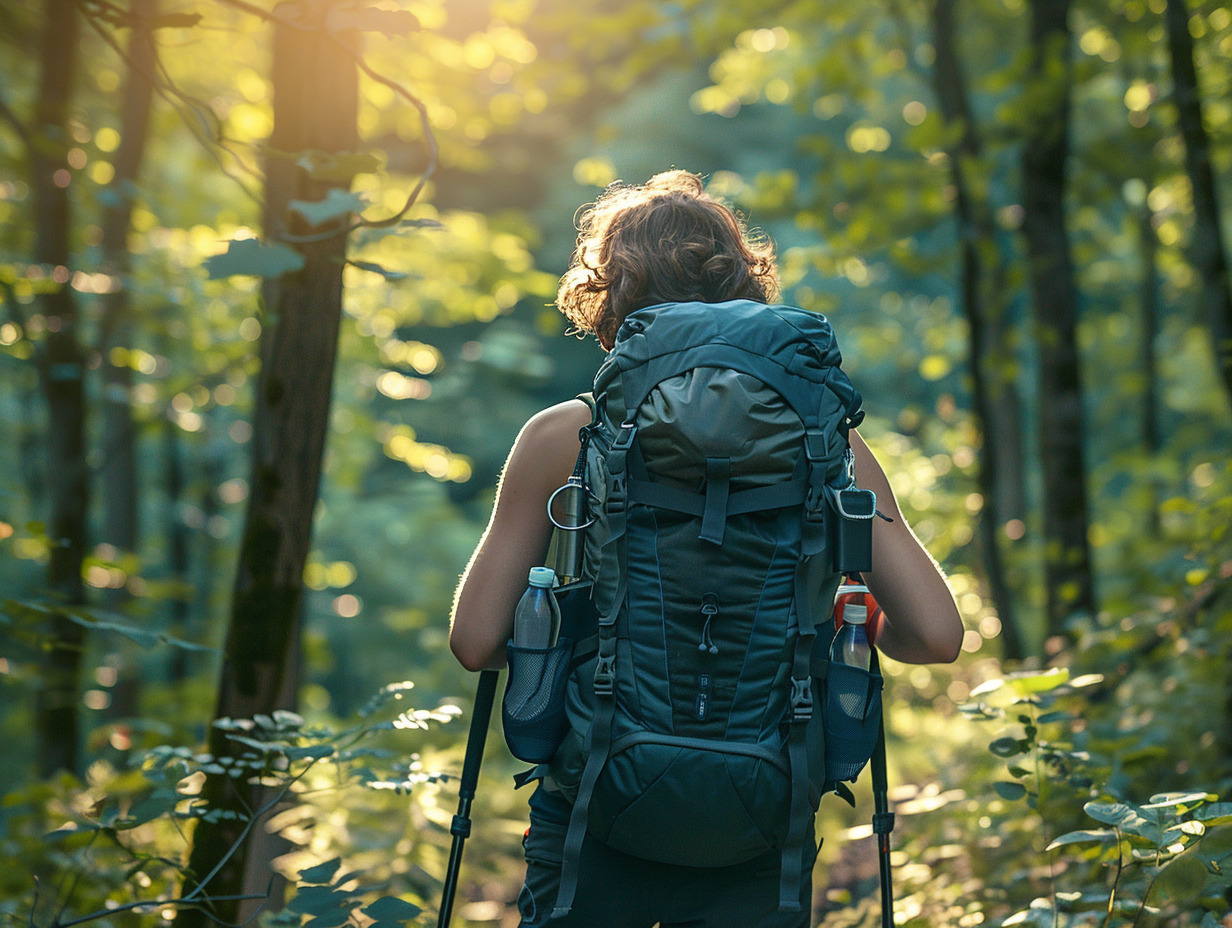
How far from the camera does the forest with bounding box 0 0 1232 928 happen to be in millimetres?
2414

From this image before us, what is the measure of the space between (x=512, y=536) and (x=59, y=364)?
4.11 meters

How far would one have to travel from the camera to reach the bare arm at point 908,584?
1.88 m

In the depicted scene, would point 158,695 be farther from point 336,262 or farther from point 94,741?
point 336,262

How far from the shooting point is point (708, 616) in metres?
1.63

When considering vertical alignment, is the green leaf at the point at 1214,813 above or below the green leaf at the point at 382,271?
below

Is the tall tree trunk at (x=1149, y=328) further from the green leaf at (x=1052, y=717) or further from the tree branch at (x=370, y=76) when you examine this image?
the tree branch at (x=370, y=76)

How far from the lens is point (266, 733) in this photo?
7.86 ft

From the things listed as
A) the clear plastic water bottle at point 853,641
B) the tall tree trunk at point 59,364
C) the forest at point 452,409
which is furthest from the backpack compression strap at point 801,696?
the tall tree trunk at point 59,364

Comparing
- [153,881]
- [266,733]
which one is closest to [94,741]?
[153,881]

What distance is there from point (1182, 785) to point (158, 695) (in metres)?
7.21

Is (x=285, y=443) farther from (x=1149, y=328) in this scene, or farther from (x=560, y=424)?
(x=1149, y=328)

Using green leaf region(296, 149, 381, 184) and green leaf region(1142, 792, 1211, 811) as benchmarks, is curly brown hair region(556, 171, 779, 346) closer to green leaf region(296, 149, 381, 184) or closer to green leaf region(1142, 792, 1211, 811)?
green leaf region(296, 149, 381, 184)

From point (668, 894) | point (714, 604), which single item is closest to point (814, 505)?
point (714, 604)

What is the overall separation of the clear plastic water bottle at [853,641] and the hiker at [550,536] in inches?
2.4
